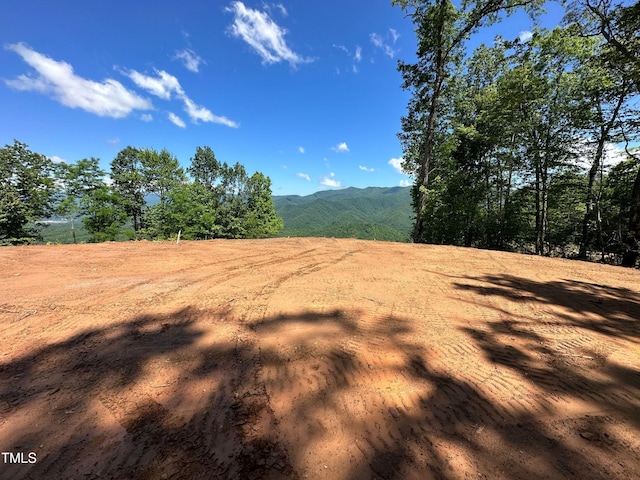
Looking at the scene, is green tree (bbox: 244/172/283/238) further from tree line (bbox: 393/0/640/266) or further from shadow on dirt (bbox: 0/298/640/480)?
shadow on dirt (bbox: 0/298/640/480)

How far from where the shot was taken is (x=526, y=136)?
53.1ft

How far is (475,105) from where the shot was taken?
1802cm

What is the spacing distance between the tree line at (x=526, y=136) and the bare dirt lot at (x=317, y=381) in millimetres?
10710

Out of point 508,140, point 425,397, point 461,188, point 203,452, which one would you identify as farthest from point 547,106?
point 203,452

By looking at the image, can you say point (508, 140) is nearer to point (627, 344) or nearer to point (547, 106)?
point (547, 106)

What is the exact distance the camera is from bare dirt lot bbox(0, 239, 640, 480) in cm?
176

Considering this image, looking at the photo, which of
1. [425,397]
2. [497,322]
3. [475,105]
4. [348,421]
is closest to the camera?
[348,421]

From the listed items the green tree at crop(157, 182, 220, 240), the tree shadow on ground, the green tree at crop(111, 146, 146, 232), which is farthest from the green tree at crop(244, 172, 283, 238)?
the tree shadow on ground

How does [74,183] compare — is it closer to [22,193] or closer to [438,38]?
[22,193]

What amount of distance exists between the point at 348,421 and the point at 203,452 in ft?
3.39

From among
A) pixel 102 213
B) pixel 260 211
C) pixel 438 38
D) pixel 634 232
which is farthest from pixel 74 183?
pixel 634 232

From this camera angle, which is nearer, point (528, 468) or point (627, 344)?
point (528, 468)

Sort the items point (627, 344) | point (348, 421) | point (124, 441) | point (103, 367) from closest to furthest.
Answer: point (124, 441), point (348, 421), point (103, 367), point (627, 344)

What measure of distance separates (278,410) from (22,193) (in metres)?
27.8
